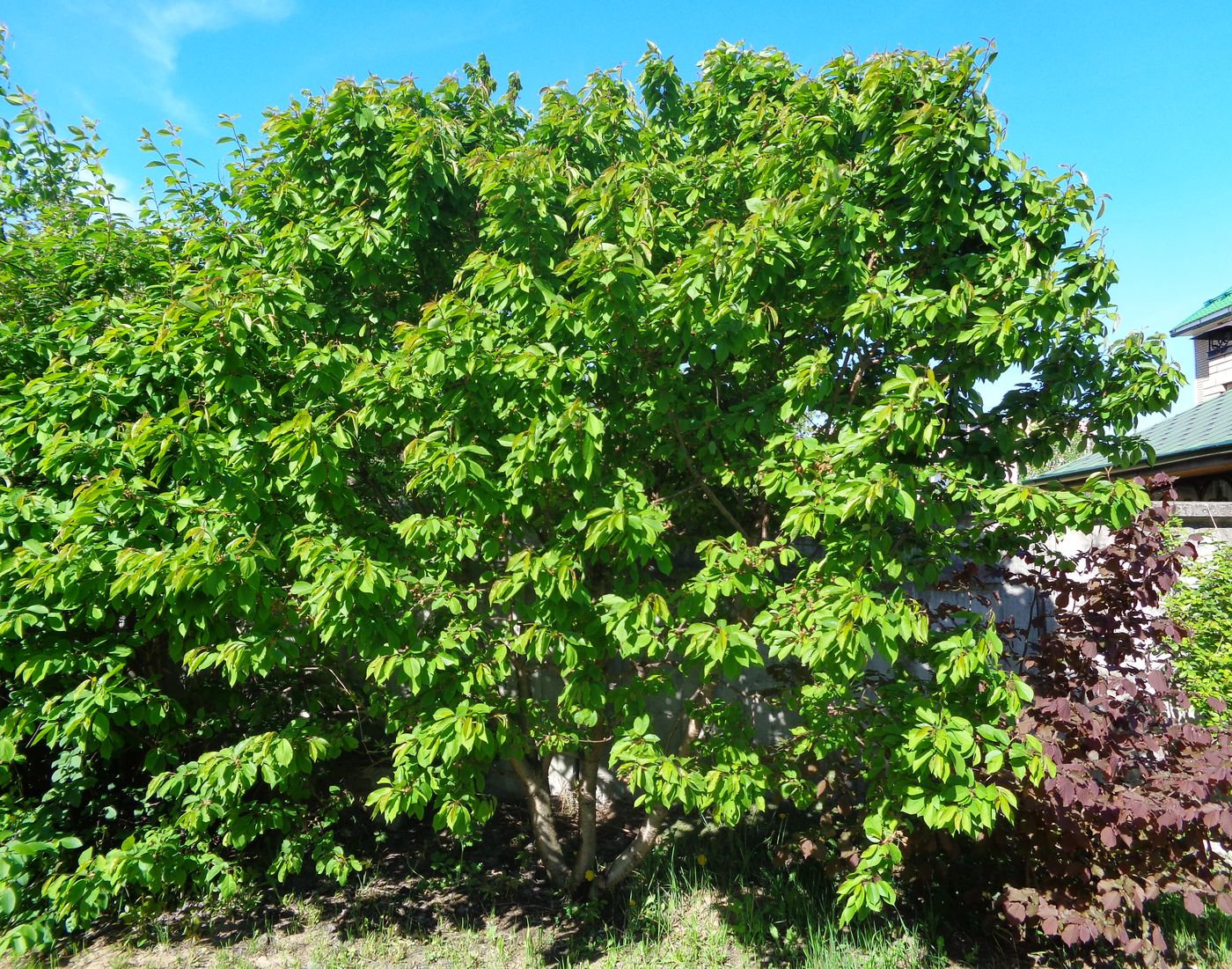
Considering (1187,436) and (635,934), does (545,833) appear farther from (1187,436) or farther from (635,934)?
(1187,436)

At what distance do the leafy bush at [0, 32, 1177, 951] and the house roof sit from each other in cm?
1092

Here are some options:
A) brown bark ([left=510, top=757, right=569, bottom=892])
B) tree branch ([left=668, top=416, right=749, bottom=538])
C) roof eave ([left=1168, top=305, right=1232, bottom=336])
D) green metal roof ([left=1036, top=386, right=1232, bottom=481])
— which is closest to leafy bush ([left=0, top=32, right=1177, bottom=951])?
tree branch ([left=668, top=416, right=749, bottom=538])

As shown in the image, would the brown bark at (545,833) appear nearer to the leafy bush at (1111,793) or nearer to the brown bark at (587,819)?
the brown bark at (587,819)

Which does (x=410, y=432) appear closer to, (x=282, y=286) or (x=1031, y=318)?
(x=282, y=286)

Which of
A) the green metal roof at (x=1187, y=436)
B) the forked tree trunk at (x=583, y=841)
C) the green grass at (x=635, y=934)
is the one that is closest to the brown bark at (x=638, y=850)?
the forked tree trunk at (x=583, y=841)

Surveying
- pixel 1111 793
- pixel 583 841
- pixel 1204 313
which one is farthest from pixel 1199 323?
pixel 583 841

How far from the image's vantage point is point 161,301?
13.8 ft

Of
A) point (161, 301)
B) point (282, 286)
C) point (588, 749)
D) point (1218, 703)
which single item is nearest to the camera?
point (282, 286)

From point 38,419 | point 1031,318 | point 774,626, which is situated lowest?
point 774,626

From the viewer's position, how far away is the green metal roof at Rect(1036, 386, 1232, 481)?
6776 millimetres

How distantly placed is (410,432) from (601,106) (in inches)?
83.9

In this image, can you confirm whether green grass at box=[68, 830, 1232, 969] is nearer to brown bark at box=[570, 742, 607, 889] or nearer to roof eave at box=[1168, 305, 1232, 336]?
brown bark at box=[570, 742, 607, 889]

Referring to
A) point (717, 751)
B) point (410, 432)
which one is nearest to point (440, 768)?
point (717, 751)

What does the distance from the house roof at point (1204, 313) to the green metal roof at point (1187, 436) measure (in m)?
3.88
